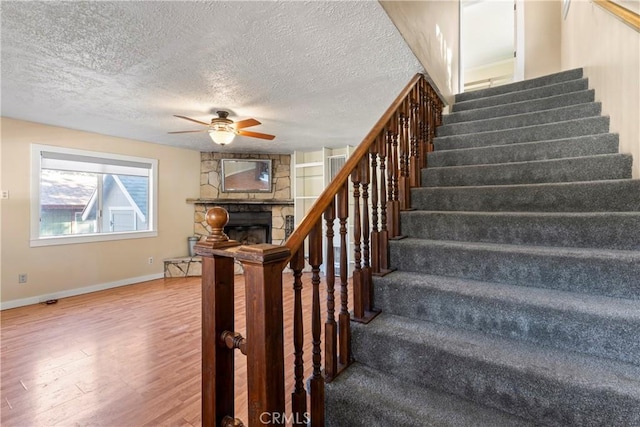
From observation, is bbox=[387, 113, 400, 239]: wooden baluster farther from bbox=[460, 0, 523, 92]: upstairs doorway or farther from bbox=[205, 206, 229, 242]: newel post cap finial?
bbox=[460, 0, 523, 92]: upstairs doorway

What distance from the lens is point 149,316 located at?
3.23 meters

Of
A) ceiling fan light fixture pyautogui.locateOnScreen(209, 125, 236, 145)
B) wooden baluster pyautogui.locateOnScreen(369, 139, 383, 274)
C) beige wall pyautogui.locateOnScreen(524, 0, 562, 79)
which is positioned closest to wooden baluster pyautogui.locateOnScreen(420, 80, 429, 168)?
wooden baluster pyautogui.locateOnScreen(369, 139, 383, 274)

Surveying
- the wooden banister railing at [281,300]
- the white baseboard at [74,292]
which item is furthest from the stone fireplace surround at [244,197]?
the wooden banister railing at [281,300]

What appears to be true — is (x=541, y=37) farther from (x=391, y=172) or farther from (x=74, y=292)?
(x=74, y=292)

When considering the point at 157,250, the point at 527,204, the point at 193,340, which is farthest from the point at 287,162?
the point at 527,204

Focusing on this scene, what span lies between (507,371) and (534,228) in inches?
34.0

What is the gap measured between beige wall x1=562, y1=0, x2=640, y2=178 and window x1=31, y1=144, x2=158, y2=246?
5635mm

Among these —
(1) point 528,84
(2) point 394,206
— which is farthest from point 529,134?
(2) point 394,206

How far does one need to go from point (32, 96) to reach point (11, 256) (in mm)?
2076

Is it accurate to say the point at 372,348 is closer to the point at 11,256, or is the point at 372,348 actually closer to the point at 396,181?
the point at 396,181

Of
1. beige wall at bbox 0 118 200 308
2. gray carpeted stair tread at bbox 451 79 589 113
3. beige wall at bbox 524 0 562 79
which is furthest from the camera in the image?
beige wall at bbox 524 0 562 79

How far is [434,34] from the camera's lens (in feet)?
9.39

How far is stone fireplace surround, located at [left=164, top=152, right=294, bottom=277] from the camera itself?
5562 mm

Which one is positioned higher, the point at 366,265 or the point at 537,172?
the point at 537,172
